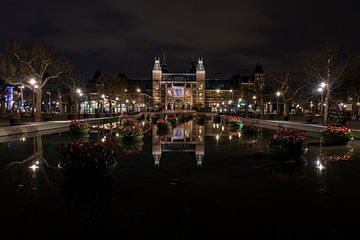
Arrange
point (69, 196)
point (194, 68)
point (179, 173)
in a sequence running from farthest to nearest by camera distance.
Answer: point (194, 68)
point (179, 173)
point (69, 196)

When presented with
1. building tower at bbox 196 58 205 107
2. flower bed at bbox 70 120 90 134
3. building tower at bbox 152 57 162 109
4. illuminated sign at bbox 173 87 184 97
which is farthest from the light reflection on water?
building tower at bbox 196 58 205 107

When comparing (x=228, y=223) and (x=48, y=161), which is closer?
(x=228, y=223)

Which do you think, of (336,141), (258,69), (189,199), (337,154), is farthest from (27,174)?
(258,69)

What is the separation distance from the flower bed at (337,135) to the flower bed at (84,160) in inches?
591

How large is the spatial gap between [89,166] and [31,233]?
3838 millimetres

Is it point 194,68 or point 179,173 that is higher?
point 194,68

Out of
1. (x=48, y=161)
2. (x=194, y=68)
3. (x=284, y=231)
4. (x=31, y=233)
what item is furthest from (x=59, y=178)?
(x=194, y=68)

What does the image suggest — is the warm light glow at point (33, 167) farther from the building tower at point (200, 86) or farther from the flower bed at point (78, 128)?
the building tower at point (200, 86)

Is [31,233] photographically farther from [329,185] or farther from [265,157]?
[265,157]

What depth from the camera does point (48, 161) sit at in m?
13.1

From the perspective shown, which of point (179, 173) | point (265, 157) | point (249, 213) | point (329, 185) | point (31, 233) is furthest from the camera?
point (265, 157)

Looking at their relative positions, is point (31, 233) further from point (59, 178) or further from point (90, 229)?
point (59, 178)

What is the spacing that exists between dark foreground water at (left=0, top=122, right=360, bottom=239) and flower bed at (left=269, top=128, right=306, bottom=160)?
0.68 meters

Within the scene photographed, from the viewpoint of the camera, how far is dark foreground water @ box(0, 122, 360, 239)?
5922 millimetres
